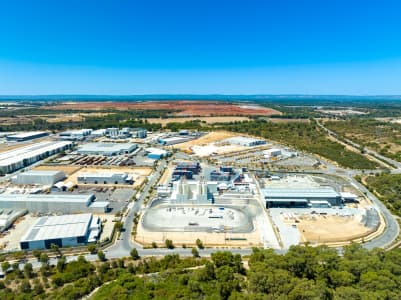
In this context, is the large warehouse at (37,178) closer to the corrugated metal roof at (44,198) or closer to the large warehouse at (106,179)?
the large warehouse at (106,179)

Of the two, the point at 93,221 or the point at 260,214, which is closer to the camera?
the point at 93,221

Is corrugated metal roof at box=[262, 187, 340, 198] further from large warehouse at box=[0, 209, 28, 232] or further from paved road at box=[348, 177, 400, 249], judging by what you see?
large warehouse at box=[0, 209, 28, 232]

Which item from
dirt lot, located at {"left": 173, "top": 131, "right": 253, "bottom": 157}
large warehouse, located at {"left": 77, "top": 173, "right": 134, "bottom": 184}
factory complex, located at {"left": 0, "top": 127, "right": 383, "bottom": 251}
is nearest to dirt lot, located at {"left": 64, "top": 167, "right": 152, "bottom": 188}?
factory complex, located at {"left": 0, "top": 127, "right": 383, "bottom": 251}

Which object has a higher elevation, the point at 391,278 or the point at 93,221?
the point at 391,278

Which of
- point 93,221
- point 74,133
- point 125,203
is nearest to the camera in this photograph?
point 93,221

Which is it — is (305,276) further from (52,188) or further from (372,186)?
(52,188)

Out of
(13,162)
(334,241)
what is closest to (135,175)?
(13,162)

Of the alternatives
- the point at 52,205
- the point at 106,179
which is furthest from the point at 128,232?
the point at 106,179
